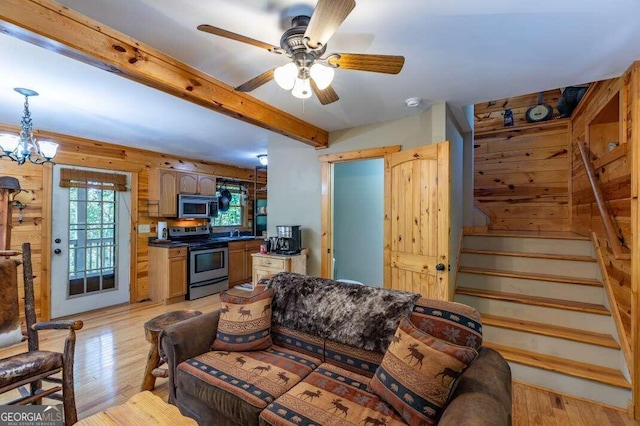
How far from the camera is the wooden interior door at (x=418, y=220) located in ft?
8.81

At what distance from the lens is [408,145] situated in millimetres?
3262

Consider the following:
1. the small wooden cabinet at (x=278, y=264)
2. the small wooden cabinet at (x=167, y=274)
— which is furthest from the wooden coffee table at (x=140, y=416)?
the small wooden cabinet at (x=167, y=274)

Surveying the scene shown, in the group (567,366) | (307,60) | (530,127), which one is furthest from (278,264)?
(530,127)

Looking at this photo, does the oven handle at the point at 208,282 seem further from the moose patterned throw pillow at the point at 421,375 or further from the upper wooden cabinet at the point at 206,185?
the moose patterned throw pillow at the point at 421,375

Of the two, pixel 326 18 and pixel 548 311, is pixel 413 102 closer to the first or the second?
pixel 326 18

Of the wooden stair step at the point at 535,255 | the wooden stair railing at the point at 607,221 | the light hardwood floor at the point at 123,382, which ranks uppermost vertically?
the wooden stair railing at the point at 607,221

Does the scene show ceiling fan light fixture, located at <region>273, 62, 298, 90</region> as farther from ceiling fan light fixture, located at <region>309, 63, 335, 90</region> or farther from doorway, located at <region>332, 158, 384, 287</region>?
doorway, located at <region>332, 158, 384, 287</region>

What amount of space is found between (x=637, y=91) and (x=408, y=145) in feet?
5.62

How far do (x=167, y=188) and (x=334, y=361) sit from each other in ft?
13.7

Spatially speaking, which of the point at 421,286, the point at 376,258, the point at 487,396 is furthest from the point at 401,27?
the point at 376,258

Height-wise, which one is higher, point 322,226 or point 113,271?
point 322,226

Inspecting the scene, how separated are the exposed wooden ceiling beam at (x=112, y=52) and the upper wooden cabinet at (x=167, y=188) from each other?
287 cm

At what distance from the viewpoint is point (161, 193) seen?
4.83 meters

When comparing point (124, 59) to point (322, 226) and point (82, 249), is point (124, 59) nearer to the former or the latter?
point (322, 226)
